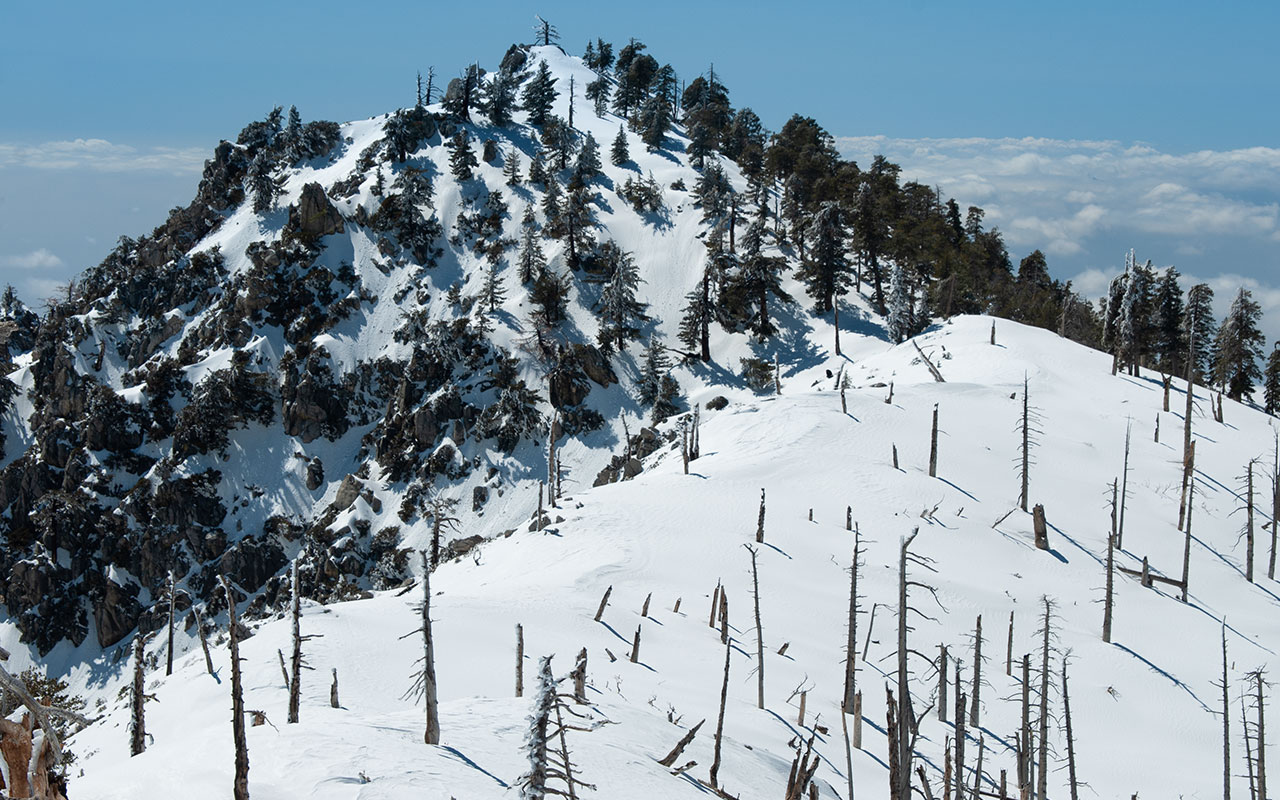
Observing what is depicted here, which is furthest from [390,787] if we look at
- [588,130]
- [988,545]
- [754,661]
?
[588,130]

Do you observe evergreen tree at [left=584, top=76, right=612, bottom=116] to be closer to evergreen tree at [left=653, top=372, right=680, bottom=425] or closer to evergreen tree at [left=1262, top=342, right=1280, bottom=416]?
evergreen tree at [left=653, top=372, right=680, bottom=425]

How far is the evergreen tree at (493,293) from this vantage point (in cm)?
9050

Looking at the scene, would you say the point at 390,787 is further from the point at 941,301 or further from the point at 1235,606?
the point at 941,301

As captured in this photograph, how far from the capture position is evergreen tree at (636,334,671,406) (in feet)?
271

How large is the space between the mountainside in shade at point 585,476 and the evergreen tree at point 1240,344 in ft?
21.4

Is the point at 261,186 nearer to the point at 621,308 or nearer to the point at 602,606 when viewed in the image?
the point at 621,308

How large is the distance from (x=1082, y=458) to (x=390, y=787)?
57673 millimetres

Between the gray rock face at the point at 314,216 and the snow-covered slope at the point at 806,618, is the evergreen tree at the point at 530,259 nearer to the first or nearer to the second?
the gray rock face at the point at 314,216

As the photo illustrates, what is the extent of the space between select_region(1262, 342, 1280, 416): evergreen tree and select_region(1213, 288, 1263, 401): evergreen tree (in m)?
1.56

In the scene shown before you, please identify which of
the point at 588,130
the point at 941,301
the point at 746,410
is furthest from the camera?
the point at 588,130

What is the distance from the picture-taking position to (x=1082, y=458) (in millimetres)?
60031

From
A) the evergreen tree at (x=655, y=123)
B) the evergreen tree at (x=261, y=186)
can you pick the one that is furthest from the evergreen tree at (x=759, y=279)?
A: the evergreen tree at (x=261, y=186)

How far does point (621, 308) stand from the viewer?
89188mm

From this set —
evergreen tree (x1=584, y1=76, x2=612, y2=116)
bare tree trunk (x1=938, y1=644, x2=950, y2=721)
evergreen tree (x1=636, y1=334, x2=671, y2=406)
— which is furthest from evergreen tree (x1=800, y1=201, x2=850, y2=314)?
evergreen tree (x1=584, y1=76, x2=612, y2=116)
